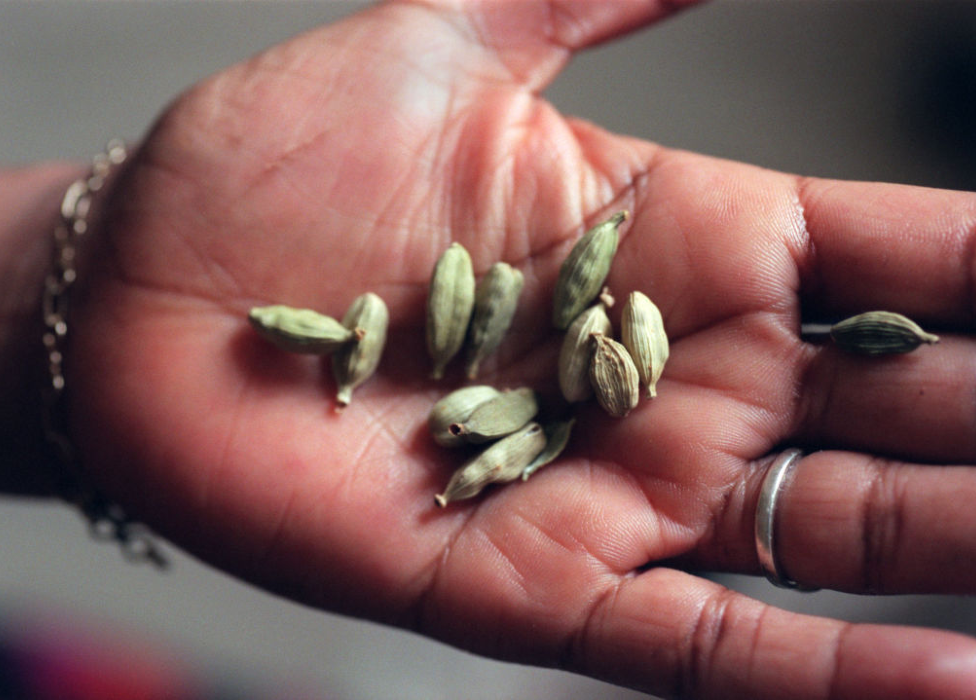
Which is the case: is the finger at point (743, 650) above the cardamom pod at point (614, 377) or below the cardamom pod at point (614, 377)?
below

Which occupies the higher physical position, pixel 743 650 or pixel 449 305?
pixel 449 305

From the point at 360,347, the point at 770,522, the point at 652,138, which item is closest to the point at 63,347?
the point at 360,347

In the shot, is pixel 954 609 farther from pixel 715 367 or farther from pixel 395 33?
pixel 395 33

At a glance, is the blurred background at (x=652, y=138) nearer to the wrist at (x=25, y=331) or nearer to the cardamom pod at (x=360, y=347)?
the wrist at (x=25, y=331)

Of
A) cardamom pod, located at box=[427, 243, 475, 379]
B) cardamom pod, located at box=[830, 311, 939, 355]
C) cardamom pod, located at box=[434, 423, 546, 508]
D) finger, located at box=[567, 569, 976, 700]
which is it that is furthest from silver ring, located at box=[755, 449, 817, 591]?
cardamom pod, located at box=[427, 243, 475, 379]

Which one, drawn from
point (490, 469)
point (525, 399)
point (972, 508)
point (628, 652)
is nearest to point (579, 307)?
point (525, 399)

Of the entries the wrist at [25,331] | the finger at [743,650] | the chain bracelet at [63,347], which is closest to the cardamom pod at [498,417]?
the finger at [743,650]

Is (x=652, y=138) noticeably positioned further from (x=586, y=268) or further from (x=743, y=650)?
(x=743, y=650)
